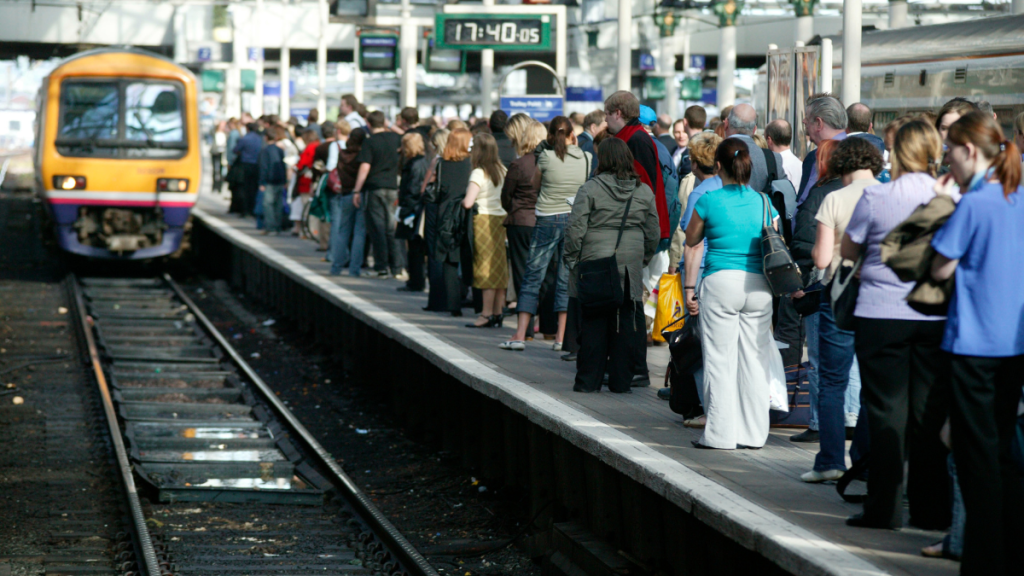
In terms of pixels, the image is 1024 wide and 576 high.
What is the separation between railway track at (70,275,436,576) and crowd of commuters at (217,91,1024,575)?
5.60 ft

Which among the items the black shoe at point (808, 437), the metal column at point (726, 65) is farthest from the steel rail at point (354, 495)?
the metal column at point (726, 65)

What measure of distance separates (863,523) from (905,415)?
0.48 metres

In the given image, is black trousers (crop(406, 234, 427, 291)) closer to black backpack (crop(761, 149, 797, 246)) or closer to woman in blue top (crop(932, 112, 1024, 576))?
black backpack (crop(761, 149, 797, 246))

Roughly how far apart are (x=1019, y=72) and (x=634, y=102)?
6.13m

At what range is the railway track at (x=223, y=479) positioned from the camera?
7195mm

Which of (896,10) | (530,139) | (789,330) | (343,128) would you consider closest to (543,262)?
(530,139)

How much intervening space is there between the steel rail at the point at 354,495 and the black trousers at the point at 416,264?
1818 mm

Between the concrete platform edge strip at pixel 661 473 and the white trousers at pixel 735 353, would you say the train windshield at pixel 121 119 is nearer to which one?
the concrete platform edge strip at pixel 661 473

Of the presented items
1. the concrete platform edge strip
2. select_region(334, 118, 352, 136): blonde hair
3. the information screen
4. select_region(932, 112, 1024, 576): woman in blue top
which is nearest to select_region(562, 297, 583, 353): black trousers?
the concrete platform edge strip

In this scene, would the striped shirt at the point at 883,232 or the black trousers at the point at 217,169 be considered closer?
the striped shirt at the point at 883,232

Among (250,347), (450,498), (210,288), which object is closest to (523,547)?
(450,498)

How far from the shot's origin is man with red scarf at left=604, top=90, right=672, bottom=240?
831cm

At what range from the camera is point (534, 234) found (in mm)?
9484

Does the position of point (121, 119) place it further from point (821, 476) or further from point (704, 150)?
point (821, 476)
